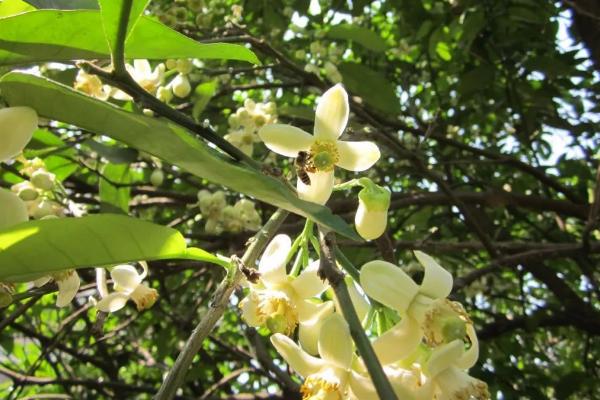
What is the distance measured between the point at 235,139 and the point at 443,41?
4.14 ft

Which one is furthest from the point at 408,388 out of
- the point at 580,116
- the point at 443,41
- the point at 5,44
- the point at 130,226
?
the point at 580,116

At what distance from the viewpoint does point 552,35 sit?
8.61 feet

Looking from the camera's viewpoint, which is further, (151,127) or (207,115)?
(207,115)

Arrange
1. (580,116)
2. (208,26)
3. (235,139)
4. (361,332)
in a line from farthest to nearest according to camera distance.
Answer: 1. (580,116)
2. (208,26)
3. (235,139)
4. (361,332)

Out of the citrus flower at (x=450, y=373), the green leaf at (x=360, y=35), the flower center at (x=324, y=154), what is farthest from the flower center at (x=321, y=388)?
the green leaf at (x=360, y=35)

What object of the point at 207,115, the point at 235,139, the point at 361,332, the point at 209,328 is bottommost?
the point at 207,115

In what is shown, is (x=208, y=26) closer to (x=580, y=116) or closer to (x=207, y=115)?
(x=207, y=115)

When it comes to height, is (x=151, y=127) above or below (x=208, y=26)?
above

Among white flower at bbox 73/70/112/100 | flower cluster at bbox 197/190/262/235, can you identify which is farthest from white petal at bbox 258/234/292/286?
flower cluster at bbox 197/190/262/235

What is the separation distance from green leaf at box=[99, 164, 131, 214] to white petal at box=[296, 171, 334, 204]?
0.88 m

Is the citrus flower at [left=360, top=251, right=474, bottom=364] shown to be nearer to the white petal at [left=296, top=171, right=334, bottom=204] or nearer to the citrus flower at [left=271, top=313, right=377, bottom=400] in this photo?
the citrus flower at [left=271, top=313, right=377, bottom=400]

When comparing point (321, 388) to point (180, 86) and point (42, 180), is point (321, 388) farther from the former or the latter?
point (180, 86)

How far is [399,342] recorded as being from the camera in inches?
30.4

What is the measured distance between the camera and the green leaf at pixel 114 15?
73 centimetres
